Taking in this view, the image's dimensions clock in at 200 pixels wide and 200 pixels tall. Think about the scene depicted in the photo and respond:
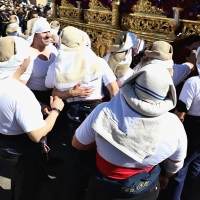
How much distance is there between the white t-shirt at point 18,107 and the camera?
5.78 feet

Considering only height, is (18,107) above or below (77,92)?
above

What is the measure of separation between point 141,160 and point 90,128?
35 centimetres

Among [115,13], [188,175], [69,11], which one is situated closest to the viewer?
[188,175]

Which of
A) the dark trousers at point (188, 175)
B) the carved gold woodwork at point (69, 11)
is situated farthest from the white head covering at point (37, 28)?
the carved gold woodwork at point (69, 11)

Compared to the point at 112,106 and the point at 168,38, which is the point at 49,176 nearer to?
the point at 112,106

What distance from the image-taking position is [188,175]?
8.46 ft

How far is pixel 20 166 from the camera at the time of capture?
2102 mm

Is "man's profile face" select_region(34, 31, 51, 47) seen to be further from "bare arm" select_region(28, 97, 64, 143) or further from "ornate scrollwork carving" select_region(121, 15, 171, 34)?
"ornate scrollwork carving" select_region(121, 15, 171, 34)

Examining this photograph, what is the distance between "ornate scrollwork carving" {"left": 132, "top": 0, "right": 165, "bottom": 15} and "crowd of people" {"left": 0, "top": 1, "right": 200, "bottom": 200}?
1.20m

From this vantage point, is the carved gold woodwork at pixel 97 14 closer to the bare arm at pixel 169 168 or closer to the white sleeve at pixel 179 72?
the white sleeve at pixel 179 72

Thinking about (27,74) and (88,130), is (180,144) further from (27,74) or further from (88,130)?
(27,74)

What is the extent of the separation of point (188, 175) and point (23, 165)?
156cm

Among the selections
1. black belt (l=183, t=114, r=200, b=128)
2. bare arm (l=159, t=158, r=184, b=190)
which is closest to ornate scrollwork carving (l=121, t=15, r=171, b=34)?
black belt (l=183, t=114, r=200, b=128)

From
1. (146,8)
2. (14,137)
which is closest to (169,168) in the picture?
(14,137)
